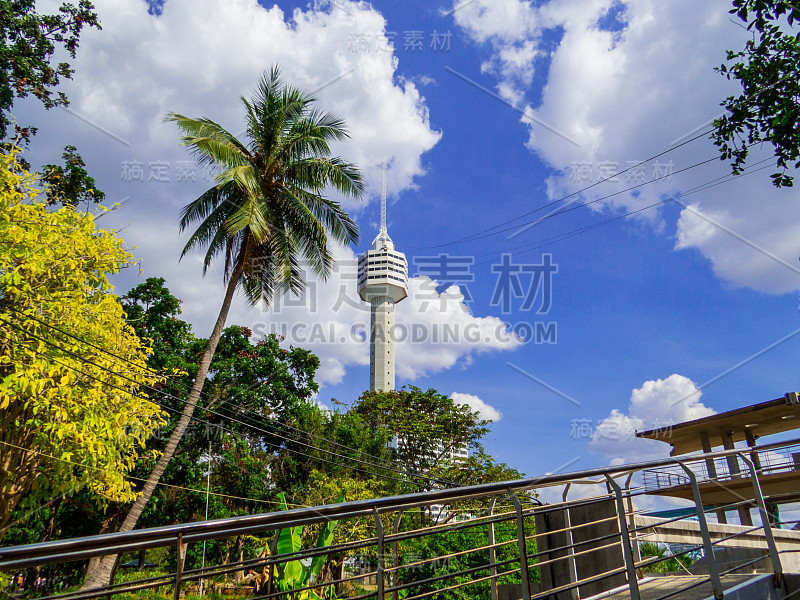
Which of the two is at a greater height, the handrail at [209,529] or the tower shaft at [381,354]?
the tower shaft at [381,354]

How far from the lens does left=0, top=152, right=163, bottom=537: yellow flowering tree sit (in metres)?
9.29

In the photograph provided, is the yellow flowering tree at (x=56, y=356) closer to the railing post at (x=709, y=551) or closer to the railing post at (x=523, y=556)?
the railing post at (x=523, y=556)

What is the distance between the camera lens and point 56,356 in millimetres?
9656

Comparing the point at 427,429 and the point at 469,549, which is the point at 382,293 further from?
the point at 469,549

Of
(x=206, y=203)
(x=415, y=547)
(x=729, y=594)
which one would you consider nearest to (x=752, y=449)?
(x=729, y=594)

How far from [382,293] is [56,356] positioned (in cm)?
10159

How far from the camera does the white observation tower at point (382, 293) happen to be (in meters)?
101

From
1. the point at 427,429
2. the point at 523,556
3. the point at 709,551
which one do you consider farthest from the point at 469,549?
the point at 427,429

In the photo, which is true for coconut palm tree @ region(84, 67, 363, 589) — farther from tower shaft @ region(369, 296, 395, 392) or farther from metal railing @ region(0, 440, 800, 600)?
tower shaft @ region(369, 296, 395, 392)

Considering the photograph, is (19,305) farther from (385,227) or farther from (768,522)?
(385,227)

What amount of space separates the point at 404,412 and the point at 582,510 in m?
24.5

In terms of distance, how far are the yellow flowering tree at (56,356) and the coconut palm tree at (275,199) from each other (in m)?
4.22

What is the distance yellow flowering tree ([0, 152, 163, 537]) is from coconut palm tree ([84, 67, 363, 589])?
422 cm

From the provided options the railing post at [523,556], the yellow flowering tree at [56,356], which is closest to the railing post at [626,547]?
the railing post at [523,556]
